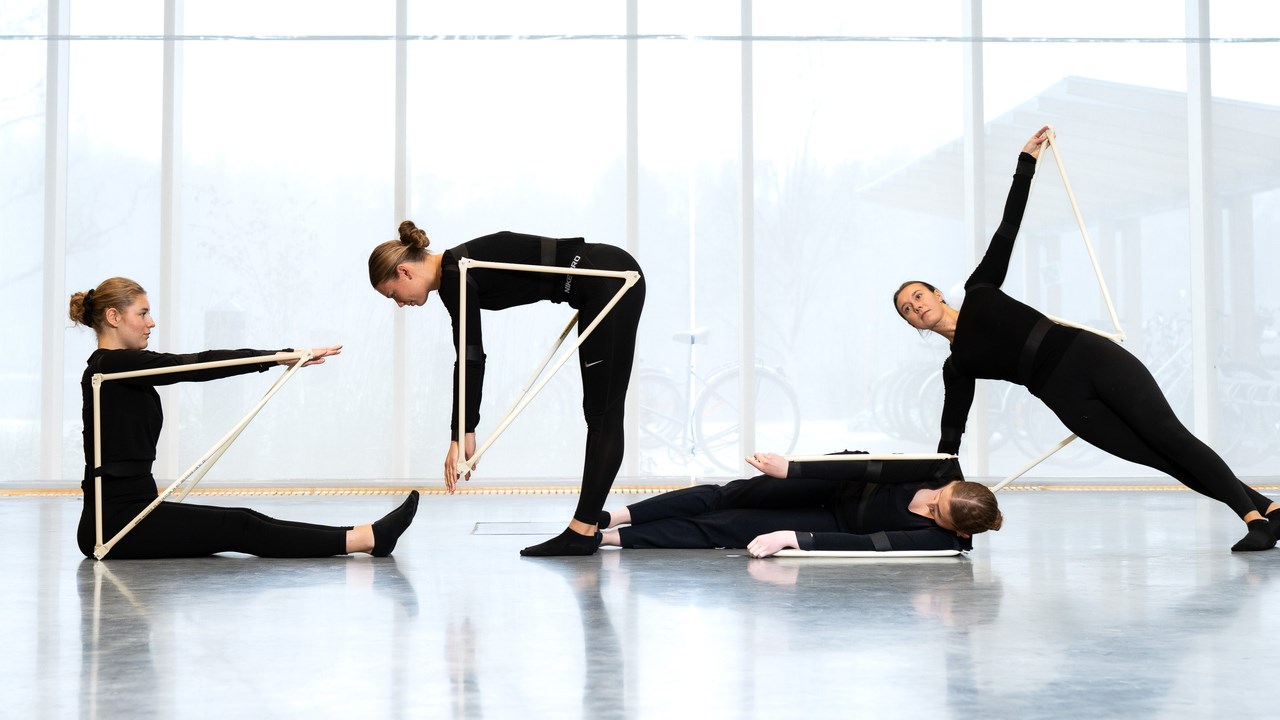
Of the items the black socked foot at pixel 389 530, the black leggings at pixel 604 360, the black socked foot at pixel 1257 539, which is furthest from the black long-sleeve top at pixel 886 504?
the black socked foot at pixel 389 530

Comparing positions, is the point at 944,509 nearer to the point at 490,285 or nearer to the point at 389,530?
the point at 490,285

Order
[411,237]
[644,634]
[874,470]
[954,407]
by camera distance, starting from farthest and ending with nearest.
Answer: [954,407] < [874,470] < [411,237] < [644,634]

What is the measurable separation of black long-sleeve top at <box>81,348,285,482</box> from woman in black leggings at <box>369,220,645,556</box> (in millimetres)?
515

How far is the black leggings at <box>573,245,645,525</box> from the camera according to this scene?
3.33 m

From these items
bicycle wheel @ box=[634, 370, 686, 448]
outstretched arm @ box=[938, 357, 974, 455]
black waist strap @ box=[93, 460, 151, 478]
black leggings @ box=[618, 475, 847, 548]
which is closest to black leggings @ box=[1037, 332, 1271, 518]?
outstretched arm @ box=[938, 357, 974, 455]

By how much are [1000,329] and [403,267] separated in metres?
1.75

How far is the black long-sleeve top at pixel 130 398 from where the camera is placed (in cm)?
317

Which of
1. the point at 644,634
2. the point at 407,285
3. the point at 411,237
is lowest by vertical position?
the point at 644,634

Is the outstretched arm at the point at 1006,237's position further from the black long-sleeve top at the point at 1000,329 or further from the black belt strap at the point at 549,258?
the black belt strap at the point at 549,258

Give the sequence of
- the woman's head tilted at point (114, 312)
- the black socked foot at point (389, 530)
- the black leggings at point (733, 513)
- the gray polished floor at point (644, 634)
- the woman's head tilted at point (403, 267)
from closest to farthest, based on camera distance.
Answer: the gray polished floor at point (644, 634) → the woman's head tilted at point (403, 267) → the woman's head tilted at point (114, 312) → the black socked foot at point (389, 530) → the black leggings at point (733, 513)

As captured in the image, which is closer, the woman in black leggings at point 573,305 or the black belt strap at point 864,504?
the woman in black leggings at point 573,305

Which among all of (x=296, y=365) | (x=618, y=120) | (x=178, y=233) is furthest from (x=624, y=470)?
(x=296, y=365)

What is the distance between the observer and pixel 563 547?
11.2 feet

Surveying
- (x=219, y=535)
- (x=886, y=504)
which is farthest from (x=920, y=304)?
(x=219, y=535)
